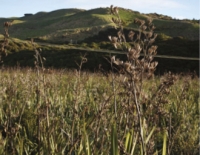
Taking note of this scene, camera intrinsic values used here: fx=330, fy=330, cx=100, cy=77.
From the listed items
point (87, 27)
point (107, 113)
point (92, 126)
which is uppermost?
point (92, 126)

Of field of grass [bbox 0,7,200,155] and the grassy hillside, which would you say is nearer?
field of grass [bbox 0,7,200,155]

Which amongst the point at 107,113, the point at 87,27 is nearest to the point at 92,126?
the point at 107,113

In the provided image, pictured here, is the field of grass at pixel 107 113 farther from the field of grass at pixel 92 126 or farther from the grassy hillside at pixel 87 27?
the grassy hillside at pixel 87 27

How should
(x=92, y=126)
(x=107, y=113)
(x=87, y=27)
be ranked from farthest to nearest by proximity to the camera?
(x=87, y=27)
(x=107, y=113)
(x=92, y=126)

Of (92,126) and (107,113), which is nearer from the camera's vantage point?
(92,126)

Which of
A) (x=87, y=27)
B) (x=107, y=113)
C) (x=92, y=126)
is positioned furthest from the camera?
(x=87, y=27)

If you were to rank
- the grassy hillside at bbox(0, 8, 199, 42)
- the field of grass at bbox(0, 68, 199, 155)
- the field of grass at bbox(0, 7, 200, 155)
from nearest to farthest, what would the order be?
the field of grass at bbox(0, 7, 200, 155) → the field of grass at bbox(0, 68, 199, 155) → the grassy hillside at bbox(0, 8, 199, 42)

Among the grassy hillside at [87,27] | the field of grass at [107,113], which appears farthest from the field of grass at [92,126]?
the grassy hillside at [87,27]

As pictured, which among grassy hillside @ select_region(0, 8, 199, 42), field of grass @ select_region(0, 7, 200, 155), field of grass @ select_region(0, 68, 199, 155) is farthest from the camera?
grassy hillside @ select_region(0, 8, 199, 42)

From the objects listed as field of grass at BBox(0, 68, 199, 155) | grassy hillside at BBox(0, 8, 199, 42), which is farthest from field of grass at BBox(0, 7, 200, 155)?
grassy hillside at BBox(0, 8, 199, 42)

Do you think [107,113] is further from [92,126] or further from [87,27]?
[87,27]

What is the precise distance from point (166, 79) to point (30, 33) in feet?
329

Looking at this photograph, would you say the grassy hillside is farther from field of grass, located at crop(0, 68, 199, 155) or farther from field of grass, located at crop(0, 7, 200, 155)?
field of grass, located at crop(0, 68, 199, 155)

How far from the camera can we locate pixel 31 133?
3.76m
